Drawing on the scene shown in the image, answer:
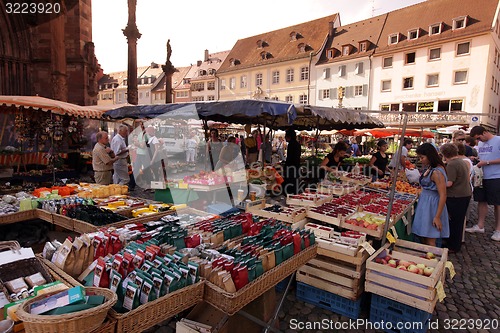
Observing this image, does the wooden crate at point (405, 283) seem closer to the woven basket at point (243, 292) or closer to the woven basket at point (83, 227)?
the woven basket at point (243, 292)

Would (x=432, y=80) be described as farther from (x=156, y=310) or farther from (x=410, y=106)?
(x=156, y=310)

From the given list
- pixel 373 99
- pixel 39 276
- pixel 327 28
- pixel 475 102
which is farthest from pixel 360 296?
pixel 327 28

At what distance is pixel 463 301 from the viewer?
3.79 meters

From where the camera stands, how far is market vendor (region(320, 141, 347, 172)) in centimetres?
708

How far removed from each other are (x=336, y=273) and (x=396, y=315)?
69cm

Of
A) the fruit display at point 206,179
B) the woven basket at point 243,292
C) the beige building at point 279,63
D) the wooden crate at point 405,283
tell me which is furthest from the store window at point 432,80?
the woven basket at point 243,292

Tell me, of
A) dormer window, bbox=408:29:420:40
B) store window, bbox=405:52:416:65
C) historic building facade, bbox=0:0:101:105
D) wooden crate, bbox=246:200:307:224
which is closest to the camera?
wooden crate, bbox=246:200:307:224

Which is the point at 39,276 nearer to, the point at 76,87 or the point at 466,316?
the point at 466,316

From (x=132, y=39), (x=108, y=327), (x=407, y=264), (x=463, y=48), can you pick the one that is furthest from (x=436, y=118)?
(x=463, y=48)

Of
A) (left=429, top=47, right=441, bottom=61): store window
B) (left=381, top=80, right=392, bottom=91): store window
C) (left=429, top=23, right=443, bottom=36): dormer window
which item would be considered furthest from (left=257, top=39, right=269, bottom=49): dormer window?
(left=429, top=47, right=441, bottom=61): store window

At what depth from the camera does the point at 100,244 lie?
248 cm

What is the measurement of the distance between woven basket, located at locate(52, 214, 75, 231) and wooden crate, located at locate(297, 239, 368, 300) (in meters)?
2.84

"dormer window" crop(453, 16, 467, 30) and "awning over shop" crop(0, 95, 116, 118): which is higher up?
"dormer window" crop(453, 16, 467, 30)

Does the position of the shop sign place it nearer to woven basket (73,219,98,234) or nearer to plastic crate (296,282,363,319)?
plastic crate (296,282,363,319)
